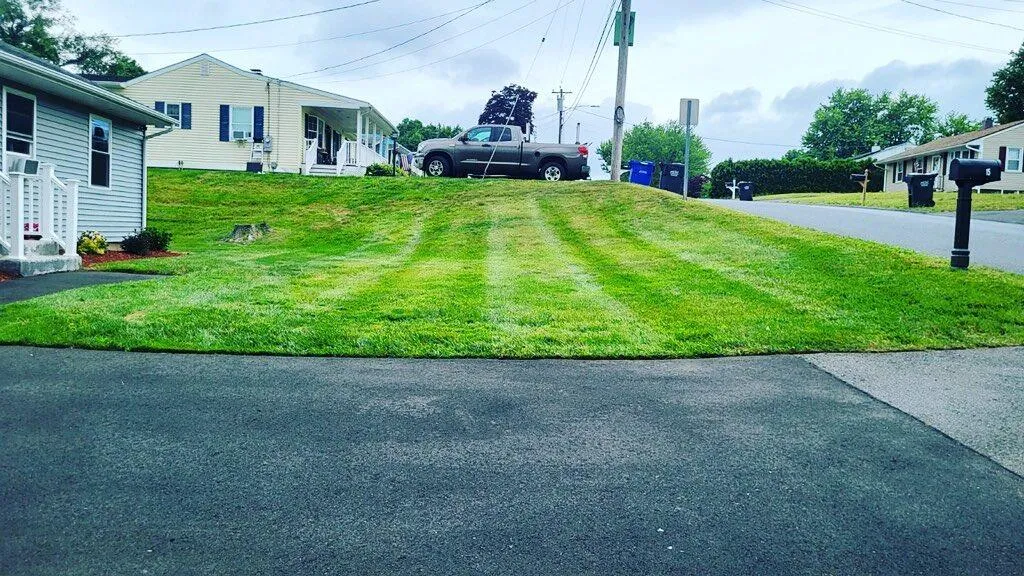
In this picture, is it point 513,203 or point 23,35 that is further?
point 23,35

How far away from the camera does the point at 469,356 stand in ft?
→ 19.1

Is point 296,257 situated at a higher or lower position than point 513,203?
lower

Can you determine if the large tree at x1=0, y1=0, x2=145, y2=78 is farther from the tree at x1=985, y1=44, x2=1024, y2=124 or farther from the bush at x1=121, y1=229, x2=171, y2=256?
the tree at x1=985, y1=44, x2=1024, y2=124

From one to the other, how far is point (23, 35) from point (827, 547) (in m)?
63.2

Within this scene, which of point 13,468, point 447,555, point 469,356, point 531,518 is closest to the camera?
point 447,555

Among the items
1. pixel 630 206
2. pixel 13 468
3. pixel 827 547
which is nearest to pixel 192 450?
pixel 13 468

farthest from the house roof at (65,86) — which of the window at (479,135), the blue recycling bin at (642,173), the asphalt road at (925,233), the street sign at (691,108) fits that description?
the blue recycling bin at (642,173)

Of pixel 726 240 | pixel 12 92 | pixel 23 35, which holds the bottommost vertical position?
pixel 726 240

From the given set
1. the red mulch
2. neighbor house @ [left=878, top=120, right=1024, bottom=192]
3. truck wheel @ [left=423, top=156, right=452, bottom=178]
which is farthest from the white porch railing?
neighbor house @ [left=878, top=120, right=1024, bottom=192]

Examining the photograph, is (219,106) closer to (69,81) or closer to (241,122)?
(241,122)

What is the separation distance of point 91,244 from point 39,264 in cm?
360

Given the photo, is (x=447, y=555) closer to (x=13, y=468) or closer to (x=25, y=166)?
(x=13, y=468)

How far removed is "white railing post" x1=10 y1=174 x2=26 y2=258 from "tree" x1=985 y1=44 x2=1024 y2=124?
68448mm

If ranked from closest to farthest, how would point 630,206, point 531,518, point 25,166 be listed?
1. point 531,518
2. point 25,166
3. point 630,206
